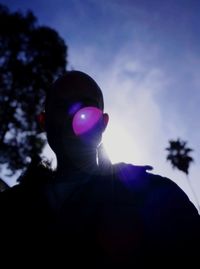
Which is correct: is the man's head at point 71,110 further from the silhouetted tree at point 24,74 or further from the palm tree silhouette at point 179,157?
the palm tree silhouette at point 179,157

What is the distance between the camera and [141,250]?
962 millimetres

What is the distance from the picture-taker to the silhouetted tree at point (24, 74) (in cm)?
1384

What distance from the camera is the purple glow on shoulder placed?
4.44 feet

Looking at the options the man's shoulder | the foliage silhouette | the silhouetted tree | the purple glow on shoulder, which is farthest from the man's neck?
the foliage silhouette

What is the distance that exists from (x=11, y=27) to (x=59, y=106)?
597 inches

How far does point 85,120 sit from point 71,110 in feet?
0.57

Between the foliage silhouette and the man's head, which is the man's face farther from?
the foliage silhouette

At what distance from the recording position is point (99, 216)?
1.06 metres

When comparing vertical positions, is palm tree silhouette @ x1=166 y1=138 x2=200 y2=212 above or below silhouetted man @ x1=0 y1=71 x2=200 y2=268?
above

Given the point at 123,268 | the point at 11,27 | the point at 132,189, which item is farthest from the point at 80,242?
the point at 11,27

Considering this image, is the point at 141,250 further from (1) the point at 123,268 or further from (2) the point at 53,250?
(2) the point at 53,250

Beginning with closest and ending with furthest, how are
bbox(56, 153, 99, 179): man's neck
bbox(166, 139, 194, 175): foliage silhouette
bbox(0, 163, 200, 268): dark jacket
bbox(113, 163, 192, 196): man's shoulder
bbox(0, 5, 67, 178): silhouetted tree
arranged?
bbox(0, 163, 200, 268): dark jacket, bbox(113, 163, 192, 196): man's shoulder, bbox(56, 153, 99, 179): man's neck, bbox(0, 5, 67, 178): silhouetted tree, bbox(166, 139, 194, 175): foliage silhouette

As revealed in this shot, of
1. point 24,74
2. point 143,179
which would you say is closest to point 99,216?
point 143,179

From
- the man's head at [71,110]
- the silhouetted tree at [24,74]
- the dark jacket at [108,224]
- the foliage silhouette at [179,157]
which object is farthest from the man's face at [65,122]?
the foliage silhouette at [179,157]
